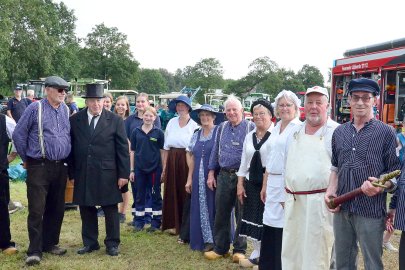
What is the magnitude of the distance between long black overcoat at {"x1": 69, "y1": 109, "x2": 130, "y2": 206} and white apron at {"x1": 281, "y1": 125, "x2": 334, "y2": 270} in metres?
2.37

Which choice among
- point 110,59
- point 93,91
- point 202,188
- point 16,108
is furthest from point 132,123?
point 110,59

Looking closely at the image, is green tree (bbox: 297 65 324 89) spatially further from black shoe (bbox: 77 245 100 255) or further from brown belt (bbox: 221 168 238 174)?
black shoe (bbox: 77 245 100 255)

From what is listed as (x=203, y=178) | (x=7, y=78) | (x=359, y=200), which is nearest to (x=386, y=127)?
(x=359, y=200)

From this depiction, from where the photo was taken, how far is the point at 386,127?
132 inches

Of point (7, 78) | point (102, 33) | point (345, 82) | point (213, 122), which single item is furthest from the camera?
point (102, 33)

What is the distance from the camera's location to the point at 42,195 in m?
5.24

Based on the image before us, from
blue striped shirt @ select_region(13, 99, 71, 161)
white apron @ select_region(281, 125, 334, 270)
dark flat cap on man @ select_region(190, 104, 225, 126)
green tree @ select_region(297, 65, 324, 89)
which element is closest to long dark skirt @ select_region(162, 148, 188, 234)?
dark flat cap on man @ select_region(190, 104, 225, 126)

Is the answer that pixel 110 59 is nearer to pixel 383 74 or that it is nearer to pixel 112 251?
pixel 383 74

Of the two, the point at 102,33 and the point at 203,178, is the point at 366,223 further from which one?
the point at 102,33

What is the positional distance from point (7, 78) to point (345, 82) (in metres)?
37.4

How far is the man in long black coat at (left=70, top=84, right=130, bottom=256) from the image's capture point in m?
5.51

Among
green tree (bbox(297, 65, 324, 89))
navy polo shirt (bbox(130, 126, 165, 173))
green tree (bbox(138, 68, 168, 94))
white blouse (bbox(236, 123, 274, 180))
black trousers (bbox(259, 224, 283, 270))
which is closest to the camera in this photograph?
black trousers (bbox(259, 224, 283, 270))

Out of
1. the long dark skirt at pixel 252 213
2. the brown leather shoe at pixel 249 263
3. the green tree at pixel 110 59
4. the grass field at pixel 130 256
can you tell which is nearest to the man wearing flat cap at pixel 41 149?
the grass field at pixel 130 256

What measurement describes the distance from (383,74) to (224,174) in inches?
320
